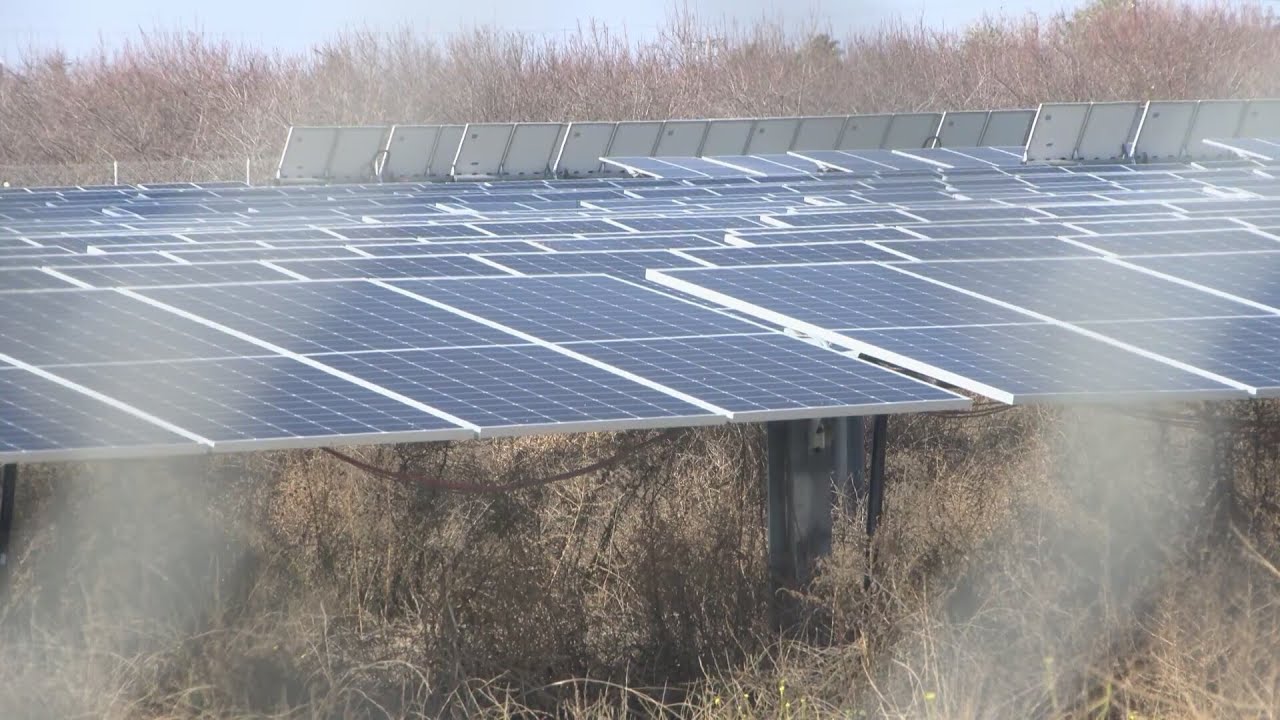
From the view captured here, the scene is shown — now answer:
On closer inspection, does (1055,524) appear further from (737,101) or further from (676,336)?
(737,101)

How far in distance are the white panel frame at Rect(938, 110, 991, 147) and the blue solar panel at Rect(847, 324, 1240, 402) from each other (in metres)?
20.4

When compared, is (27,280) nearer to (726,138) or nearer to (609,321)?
(609,321)

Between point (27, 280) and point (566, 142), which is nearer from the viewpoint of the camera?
point (27, 280)

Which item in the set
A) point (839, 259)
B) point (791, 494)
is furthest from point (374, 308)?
A: point (839, 259)

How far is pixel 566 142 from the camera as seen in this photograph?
90.7 ft

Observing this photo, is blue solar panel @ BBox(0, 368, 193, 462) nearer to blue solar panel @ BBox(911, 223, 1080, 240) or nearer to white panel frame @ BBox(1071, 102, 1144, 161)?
blue solar panel @ BBox(911, 223, 1080, 240)

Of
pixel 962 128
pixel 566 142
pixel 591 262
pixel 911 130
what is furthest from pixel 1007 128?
pixel 591 262

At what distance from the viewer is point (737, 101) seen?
146 feet

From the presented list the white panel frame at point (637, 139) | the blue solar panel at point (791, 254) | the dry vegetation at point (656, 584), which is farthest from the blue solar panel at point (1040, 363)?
the white panel frame at point (637, 139)

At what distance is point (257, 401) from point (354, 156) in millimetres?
17842

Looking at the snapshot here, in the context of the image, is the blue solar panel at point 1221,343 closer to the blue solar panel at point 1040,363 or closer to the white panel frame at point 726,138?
the blue solar panel at point 1040,363

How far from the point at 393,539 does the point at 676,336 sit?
557 centimetres

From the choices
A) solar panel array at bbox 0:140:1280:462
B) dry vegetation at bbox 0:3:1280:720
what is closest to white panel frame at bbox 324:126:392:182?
dry vegetation at bbox 0:3:1280:720

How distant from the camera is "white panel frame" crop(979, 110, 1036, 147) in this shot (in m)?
32.0
